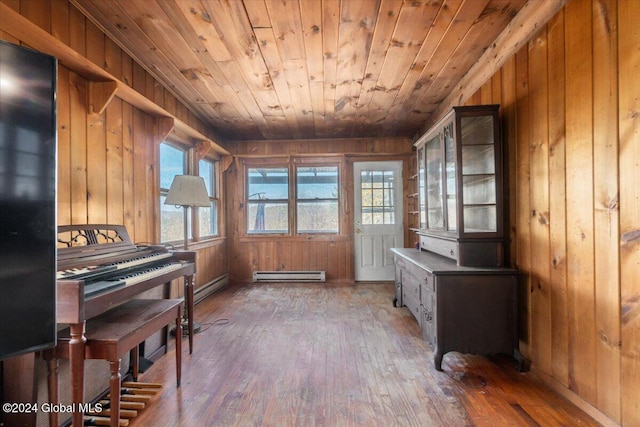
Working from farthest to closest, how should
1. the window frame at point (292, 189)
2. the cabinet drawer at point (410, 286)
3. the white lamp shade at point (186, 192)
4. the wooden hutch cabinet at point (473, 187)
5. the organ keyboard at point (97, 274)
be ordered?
the window frame at point (292, 189)
the white lamp shade at point (186, 192)
the cabinet drawer at point (410, 286)
the wooden hutch cabinet at point (473, 187)
the organ keyboard at point (97, 274)

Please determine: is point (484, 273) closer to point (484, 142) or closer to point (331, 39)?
point (484, 142)

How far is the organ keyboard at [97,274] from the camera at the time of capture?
1214 millimetres

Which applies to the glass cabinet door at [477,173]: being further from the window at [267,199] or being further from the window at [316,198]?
the window at [267,199]

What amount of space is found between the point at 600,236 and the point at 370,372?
5.05ft

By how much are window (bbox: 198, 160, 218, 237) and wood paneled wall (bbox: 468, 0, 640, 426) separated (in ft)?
12.2

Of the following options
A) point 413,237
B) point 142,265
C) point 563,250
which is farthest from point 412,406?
point 413,237

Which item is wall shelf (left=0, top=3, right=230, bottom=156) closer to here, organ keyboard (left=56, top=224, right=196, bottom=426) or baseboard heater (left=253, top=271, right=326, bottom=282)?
organ keyboard (left=56, top=224, right=196, bottom=426)

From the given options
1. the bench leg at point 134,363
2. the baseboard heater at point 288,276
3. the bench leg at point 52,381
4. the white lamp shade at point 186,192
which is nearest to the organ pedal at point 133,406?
the bench leg at point 134,363

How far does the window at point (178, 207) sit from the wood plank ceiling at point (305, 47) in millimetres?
583

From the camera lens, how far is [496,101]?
7.45ft

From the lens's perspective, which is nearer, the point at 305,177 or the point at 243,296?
the point at 243,296

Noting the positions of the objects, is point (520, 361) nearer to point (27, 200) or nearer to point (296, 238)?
point (27, 200)

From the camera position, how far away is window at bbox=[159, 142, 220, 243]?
3.07 m

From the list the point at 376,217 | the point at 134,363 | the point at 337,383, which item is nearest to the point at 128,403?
the point at 134,363
